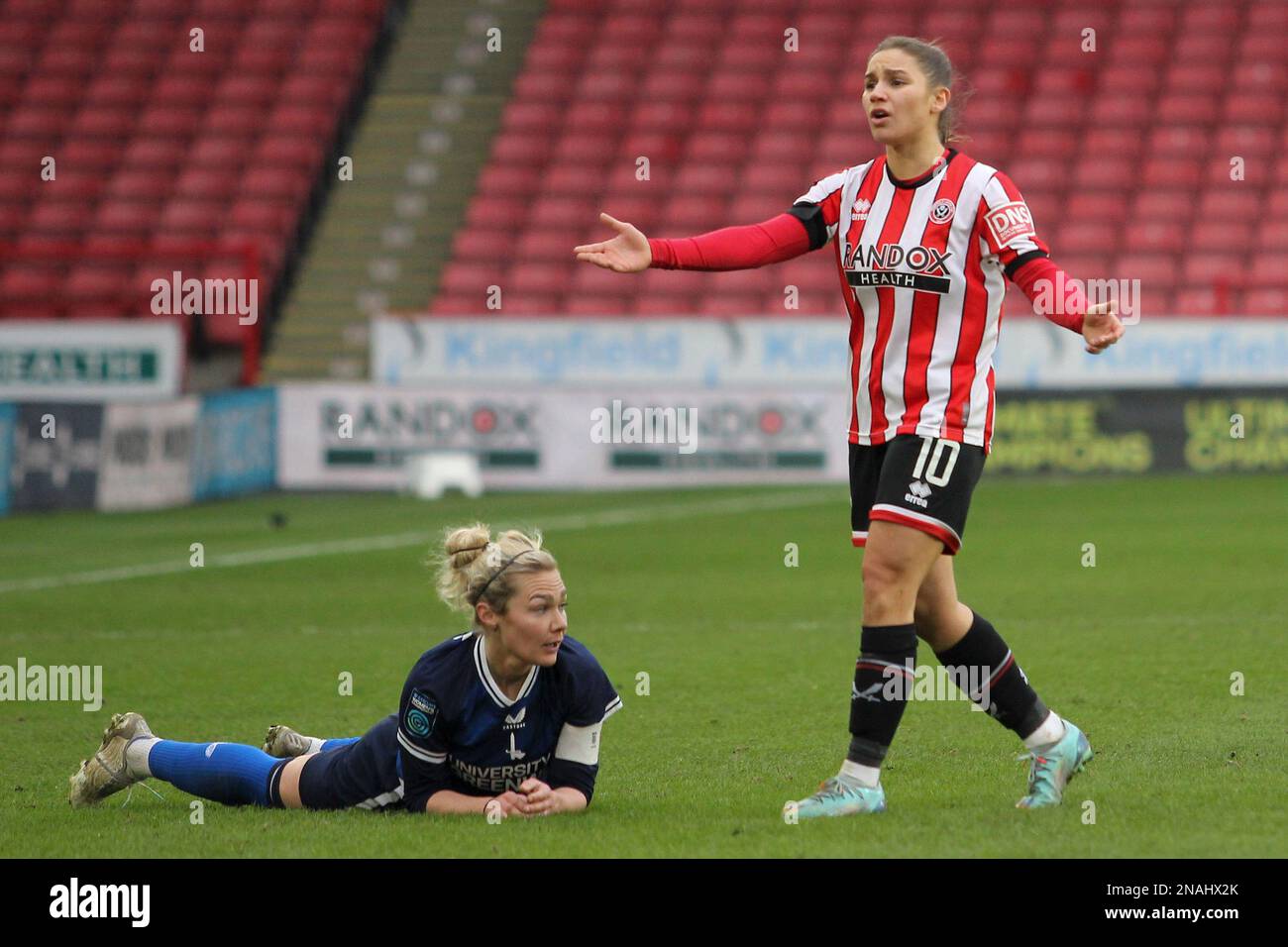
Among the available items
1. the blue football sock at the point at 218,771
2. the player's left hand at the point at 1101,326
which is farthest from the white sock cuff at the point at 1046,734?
the blue football sock at the point at 218,771

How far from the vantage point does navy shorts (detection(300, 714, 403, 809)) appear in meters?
5.28

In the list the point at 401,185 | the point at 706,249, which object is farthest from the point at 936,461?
the point at 401,185

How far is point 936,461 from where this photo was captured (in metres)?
5.00

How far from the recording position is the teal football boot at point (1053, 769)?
5180mm

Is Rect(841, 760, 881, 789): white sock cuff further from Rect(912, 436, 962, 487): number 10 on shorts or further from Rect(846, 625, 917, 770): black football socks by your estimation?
Rect(912, 436, 962, 487): number 10 on shorts

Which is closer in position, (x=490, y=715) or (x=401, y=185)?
(x=490, y=715)

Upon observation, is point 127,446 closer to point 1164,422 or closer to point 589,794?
point 1164,422

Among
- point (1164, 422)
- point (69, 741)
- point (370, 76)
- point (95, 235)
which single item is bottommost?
point (69, 741)

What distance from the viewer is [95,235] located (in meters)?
24.1

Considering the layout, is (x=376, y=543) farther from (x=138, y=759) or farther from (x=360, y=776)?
(x=360, y=776)

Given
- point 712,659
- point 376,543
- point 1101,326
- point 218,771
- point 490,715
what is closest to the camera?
point 1101,326

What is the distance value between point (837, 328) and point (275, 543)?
23.4 ft

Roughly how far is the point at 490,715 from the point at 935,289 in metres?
1.57
